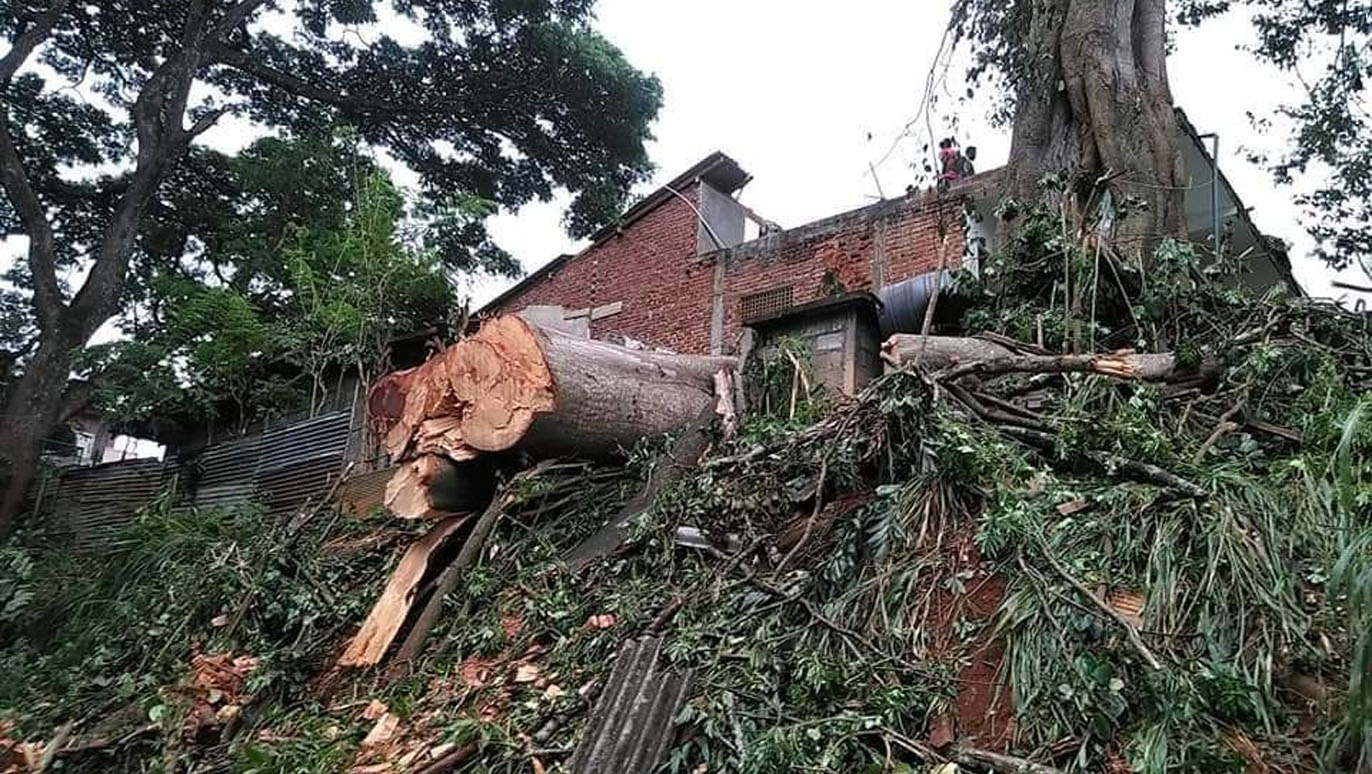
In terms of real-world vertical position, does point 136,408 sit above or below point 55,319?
below

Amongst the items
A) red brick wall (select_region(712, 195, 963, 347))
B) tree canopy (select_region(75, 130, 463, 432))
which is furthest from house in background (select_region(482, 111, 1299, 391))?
tree canopy (select_region(75, 130, 463, 432))

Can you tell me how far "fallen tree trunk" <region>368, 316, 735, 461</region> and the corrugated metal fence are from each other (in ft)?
11.6

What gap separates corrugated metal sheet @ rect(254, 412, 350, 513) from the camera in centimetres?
789

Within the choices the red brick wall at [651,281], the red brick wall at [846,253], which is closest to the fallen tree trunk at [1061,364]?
the red brick wall at [846,253]

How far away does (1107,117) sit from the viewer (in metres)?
5.88

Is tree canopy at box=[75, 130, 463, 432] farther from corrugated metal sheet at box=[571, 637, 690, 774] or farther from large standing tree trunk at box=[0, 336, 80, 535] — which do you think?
corrugated metal sheet at box=[571, 637, 690, 774]

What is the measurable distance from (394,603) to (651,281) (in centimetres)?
752

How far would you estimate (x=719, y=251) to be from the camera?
→ 10602mm

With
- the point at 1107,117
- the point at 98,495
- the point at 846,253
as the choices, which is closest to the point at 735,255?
the point at 846,253

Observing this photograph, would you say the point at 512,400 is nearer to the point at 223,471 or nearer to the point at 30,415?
the point at 223,471

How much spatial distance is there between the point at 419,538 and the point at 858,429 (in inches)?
94.3

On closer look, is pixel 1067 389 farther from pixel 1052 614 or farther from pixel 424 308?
pixel 424 308

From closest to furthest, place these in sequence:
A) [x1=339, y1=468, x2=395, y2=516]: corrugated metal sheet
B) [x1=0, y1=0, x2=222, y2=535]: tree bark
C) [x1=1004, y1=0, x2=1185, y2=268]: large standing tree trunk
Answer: [x1=1004, y1=0, x2=1185, y2=268]: large standing tree trunk → [x1=339, y1=468, x2=395, y2=516]: corrugated metal sheet → [x1=0, y1=0, x2=222, y2=535]: tree bark

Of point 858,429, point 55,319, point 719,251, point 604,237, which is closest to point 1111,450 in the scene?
point 858,429
